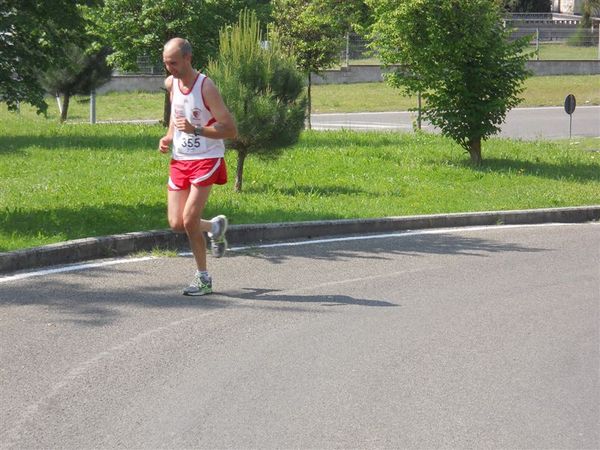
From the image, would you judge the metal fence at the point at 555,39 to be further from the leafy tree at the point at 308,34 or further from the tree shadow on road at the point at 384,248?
the tree shadow on road at the point at 384,248

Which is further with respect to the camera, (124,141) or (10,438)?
(124,141)

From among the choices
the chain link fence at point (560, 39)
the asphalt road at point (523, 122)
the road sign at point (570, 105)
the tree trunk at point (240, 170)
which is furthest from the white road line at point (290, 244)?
the chain link fence at point (560, 39)

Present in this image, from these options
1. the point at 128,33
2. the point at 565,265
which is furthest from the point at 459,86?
the point at 128,33

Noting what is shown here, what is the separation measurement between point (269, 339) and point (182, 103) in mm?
2303

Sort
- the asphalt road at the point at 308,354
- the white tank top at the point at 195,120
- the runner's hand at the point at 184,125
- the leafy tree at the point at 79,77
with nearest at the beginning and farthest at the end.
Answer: the asphalt road at the point at 308,354, the runner's hand at the point at 184,125, the white tank top at the point at 195,120, the leafy tree at the point at 79,77

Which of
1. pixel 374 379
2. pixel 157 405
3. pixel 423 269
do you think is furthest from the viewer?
pixel 423 269

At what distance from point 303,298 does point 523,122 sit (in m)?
28.0

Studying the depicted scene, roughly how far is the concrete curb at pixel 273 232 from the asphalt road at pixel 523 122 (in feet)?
50.8

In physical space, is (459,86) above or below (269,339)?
above

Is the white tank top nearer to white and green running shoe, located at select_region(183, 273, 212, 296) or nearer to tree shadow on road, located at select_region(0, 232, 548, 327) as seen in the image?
white and green running shoe, located at select_region(183, 273, 212, 296)

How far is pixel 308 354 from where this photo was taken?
7.92 meters

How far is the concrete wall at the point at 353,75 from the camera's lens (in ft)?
157

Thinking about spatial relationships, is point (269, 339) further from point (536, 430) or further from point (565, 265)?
point (565, 265)

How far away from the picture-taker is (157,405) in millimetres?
6684
